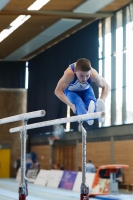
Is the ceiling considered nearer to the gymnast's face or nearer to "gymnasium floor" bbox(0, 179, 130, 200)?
"gymnasium floor" bbox(0, 179, 130, 200)

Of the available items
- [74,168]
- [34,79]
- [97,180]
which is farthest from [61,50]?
[97,180]

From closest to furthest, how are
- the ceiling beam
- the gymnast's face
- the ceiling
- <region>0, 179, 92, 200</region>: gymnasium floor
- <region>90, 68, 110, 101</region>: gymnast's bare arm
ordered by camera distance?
the gymnast's face
<region>90, 68, 110, 101</region>: gymnast's bare arm
<region>0, 179, 92, 200</region>: gymnasium floor
the ceiling
the ceiling beam

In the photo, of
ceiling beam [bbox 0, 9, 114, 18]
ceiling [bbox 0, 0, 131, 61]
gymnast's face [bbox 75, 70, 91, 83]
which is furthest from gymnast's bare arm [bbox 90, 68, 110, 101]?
ceiling beam [bbox 0, 9, 114, 18]

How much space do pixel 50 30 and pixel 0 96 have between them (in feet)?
33.4

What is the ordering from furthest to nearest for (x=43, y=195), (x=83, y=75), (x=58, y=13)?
(x=58, y=13), (x=43, y=195), (x=83, y=75)

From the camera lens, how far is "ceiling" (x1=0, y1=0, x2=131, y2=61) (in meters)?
21.9

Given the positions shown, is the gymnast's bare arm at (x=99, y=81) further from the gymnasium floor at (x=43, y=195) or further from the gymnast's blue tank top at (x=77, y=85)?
the gymnasium floor at (x=43, y=195)

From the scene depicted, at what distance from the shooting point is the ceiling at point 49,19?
2188cm

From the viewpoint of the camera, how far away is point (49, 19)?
2406 cm

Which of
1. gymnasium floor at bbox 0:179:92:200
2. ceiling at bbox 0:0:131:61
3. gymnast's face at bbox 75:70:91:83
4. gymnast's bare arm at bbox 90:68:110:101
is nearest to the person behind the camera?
gymnast's face at bbox 75:70:91:83

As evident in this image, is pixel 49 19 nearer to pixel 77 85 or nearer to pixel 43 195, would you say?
pixel 43 195

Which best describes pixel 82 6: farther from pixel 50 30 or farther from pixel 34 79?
pixel 34 79

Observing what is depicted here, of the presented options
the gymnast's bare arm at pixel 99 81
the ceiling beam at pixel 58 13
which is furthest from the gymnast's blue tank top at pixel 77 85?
the ceiling beam at pixel 58 13

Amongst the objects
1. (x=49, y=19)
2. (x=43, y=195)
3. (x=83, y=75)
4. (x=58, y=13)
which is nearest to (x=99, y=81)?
(x=83, y=75)
